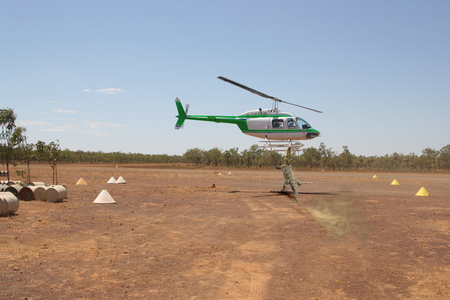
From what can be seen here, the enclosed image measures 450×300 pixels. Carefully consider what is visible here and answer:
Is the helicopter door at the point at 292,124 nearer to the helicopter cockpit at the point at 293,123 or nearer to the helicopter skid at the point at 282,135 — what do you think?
the helicopter cockpit at the point at 293,123

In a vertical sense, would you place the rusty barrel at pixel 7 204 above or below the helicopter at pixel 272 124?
below

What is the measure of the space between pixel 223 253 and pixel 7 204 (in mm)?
10979

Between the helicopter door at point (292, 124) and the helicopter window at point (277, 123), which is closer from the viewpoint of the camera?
the helicopter door at point (292, 124)

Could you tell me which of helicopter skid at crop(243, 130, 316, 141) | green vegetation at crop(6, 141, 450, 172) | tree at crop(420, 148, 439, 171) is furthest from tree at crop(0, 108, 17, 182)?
A: tree at crop(420, 148, 439, 171)

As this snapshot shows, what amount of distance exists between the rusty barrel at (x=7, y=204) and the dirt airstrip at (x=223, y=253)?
1.78ft

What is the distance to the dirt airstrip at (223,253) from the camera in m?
7.80

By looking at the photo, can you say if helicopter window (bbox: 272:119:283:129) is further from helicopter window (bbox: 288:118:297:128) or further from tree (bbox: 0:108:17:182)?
tree (bbox: 0:108:17:182)

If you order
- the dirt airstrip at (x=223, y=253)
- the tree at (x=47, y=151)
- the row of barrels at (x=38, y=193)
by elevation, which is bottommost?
the dirt airstrip at (x=223, y=253)

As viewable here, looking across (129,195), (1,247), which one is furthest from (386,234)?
(129,195)

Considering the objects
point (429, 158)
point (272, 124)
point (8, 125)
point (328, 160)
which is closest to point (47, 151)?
point (8, 125)

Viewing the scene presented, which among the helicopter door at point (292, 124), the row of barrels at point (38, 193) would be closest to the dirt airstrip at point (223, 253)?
the row of barrels at point (38, 193)

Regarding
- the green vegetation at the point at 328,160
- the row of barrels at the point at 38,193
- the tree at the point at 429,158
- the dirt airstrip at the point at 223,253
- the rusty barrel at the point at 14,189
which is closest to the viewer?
the dirt airstrip at the point at 223,253

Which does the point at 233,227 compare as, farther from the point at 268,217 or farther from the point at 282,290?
the point at 282,290

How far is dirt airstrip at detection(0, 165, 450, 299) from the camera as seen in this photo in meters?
7.80
